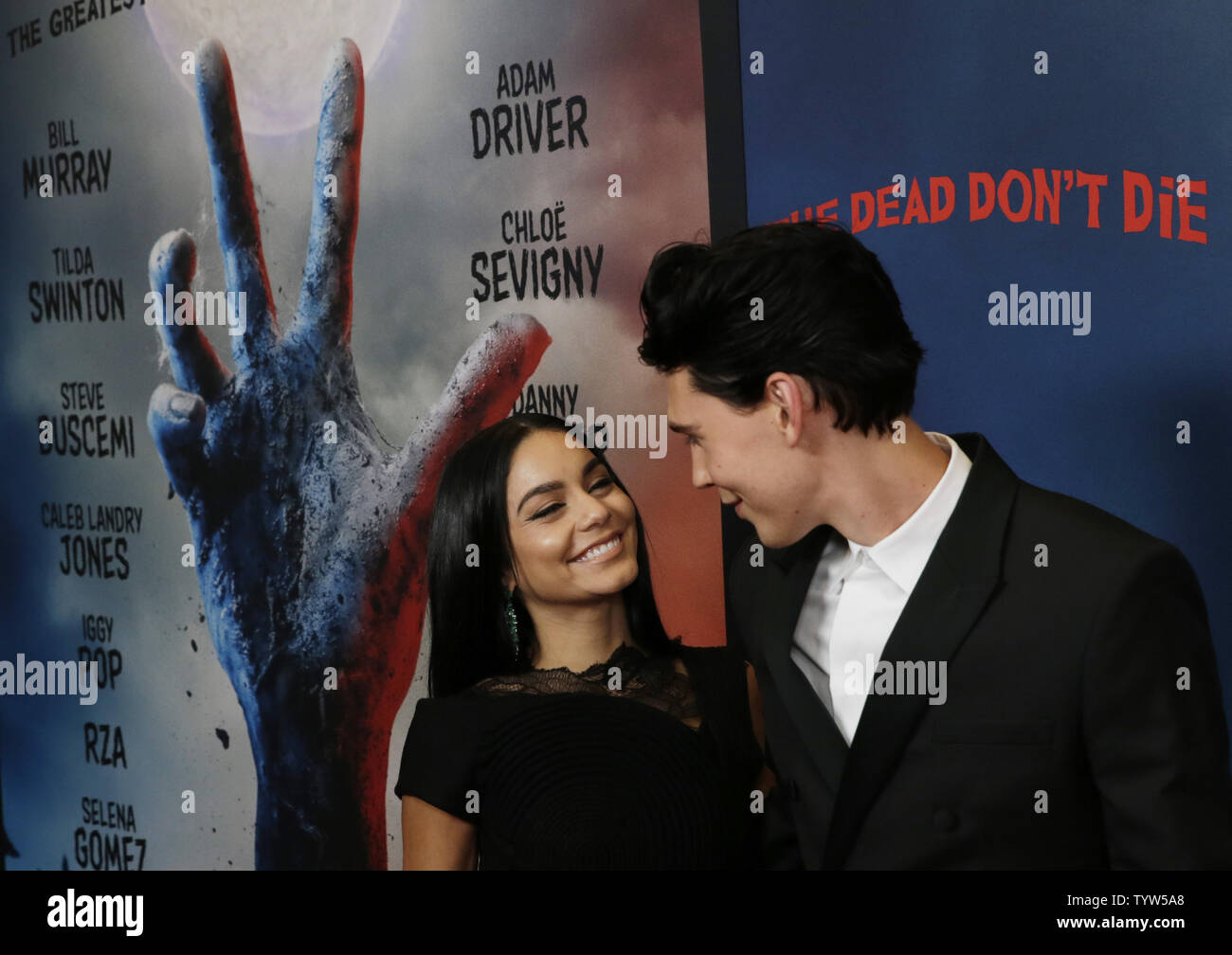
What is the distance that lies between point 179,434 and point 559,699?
4.37 feet

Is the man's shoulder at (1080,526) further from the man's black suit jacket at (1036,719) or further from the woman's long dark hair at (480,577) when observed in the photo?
the woman's long dark hair at (480,577)

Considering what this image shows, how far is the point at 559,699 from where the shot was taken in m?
1.94

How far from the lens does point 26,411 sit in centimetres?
301

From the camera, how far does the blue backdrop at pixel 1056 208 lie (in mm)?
2170

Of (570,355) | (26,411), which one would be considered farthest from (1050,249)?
(26,411)

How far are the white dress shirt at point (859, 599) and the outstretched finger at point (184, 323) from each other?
5.11 ft

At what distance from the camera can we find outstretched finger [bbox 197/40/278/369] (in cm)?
269

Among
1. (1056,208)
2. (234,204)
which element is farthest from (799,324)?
(234,204)

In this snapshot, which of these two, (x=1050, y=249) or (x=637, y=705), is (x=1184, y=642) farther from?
(x=1050, y=249)

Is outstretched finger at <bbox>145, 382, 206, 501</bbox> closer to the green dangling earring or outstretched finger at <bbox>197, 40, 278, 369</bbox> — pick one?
outstretched finger at <bbox>197, 40, 278, 369</bbox>

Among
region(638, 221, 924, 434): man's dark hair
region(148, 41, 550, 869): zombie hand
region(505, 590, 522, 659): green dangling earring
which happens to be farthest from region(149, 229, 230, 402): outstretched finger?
region(638, 221, 924, 434): man's dark hair
